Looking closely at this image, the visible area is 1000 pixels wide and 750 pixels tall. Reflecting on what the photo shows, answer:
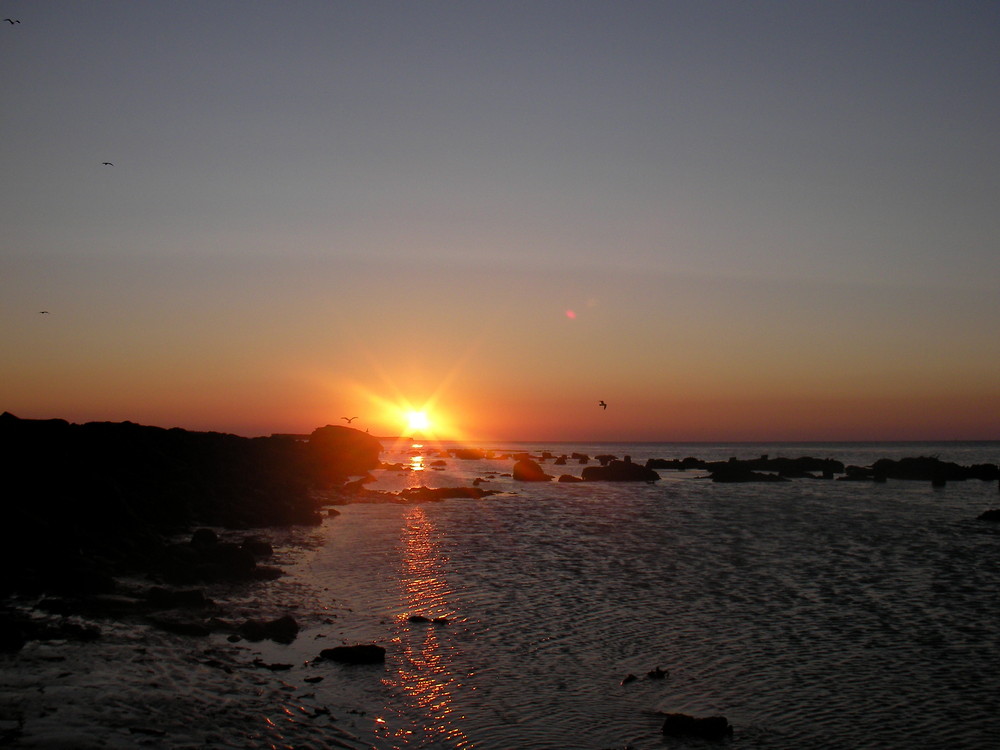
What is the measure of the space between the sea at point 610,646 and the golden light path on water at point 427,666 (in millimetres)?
63

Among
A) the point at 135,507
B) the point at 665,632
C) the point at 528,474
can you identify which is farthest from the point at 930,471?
the point at 135,507

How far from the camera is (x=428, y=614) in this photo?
1981 cm

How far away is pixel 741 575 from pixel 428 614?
12276 millimetres

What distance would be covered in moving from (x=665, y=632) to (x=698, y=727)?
649 centimetres

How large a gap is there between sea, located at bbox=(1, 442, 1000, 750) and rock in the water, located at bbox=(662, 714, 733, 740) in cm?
18

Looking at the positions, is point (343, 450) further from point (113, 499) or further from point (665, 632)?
point (665, 632)

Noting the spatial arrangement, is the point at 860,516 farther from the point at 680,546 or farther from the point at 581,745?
the point at 581,745

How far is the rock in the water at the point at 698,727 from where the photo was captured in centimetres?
1173

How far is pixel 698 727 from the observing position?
11797 mm

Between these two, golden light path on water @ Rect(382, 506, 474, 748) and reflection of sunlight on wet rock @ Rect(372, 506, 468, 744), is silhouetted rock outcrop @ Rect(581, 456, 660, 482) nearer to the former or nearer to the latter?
reflection of sunlight on wet rock @ Rect(372, 506, 468, 744)

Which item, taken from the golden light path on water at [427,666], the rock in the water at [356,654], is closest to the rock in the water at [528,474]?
the golden light path on water at [427,666]

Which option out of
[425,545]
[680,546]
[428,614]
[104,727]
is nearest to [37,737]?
[104,727]

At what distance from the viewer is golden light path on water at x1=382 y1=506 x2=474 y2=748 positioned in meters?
11.7

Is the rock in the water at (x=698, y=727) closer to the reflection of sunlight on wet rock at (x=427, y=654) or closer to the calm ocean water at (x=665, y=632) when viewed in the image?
the calm ocean water at (x=665, y=632)
